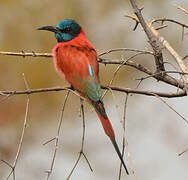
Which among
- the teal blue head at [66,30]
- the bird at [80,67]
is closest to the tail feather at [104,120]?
the bird at [80,67]

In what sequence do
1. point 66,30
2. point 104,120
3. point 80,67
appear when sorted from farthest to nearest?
Answer: point 66,30 < point 80,67 < point 104,120

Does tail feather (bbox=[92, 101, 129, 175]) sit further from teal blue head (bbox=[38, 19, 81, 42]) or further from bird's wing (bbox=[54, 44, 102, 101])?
teal blue head (bbox=[38, 19, 81, 42])

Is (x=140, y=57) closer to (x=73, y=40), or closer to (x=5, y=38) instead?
(x=5, y=38)

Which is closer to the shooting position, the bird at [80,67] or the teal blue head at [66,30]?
the bird at [80,67]

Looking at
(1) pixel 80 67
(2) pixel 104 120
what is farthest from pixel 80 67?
(2) pixel 104 120

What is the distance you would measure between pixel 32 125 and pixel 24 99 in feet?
1.34

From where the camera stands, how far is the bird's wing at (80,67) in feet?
11.1

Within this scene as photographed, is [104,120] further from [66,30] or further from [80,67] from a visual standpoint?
[66,30]

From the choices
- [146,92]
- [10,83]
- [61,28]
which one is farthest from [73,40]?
[10,83]

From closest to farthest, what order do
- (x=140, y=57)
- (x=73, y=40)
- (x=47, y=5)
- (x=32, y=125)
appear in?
(x=73, y=40) < (x=140, y=57) < (x=47, y=5) < (x=32, y=125)

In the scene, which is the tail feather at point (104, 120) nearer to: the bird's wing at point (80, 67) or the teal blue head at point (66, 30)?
the bird's wing at point (80, 67)

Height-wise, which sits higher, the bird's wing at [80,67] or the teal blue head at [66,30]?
the teal blue head at [66,30]

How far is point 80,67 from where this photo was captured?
11.6ft

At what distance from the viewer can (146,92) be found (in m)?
2.72
